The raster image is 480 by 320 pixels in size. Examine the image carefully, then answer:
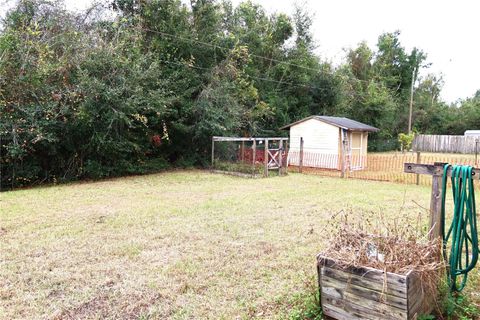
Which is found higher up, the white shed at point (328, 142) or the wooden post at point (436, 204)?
the white shed at point (328, 142)

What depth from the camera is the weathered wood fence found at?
22.2 metres

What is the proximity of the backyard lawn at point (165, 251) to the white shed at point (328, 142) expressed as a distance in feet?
18.0

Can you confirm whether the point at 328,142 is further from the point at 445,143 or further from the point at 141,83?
the point at 445,143

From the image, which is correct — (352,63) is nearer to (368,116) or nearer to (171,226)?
(368,116)

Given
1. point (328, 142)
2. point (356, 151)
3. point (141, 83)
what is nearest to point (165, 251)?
point (141, 83)

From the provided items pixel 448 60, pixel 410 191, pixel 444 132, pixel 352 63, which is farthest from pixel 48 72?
pixel 448 60

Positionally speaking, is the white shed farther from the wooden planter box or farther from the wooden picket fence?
the wooden planter box

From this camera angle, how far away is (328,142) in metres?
13.6

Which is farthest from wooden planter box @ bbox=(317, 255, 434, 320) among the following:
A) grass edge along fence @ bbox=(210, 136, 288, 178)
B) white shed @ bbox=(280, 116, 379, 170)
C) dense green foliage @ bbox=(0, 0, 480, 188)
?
white shed @ bbox=(280, 116, 379, 170)

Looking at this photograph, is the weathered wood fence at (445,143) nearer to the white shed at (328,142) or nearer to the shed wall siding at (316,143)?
the white shed at (328,142)

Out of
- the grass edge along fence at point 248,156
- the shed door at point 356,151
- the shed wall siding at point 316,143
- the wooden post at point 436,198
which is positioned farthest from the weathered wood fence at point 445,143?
the wooden post at point 436,198

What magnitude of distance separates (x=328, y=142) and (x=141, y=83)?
7661 millimetres

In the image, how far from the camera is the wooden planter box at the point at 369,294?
1997mm

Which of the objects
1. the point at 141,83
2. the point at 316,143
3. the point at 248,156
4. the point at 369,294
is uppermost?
the point at 141,83
